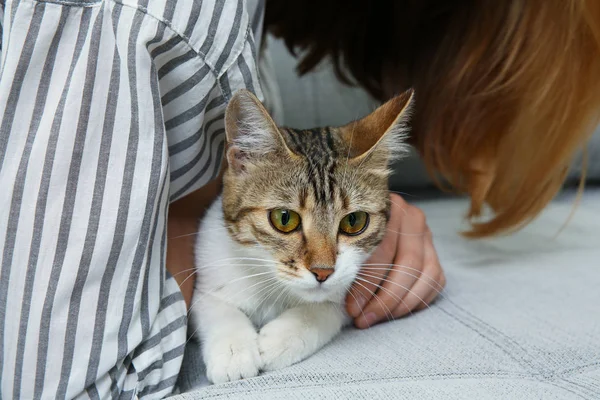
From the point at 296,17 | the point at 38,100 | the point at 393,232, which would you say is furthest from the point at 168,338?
the point at 296,17

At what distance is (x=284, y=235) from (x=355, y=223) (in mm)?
137

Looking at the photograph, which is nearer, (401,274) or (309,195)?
(309,195)

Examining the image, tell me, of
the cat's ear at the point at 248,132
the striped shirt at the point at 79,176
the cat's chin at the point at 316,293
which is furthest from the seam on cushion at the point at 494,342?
the striped shirt at the point at 79,176

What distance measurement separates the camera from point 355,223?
1026 millimetres

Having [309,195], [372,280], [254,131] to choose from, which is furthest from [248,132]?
[372,280]

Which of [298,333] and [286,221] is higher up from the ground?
[286,221]

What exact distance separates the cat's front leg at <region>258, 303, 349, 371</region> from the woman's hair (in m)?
0.52

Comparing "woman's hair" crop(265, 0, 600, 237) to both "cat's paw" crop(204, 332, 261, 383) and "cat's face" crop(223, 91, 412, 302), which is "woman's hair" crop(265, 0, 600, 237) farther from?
"cat's paw" crop(204, 332, 261, 383)

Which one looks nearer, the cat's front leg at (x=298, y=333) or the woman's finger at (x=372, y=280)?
the cat's front leg at (x=298, y=333)

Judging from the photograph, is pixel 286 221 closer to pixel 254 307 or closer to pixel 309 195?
pixel 309 195

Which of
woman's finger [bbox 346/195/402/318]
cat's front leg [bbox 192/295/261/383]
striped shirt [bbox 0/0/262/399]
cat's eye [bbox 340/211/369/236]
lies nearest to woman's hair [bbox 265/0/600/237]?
woman's finger [bbox 346/195/402/318]

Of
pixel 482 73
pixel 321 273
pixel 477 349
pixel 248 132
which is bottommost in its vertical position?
pixel 477 349

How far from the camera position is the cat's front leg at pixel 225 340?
88 centimetres

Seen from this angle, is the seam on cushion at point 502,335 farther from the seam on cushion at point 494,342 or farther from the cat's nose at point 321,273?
the cat's nose at point 321,273
